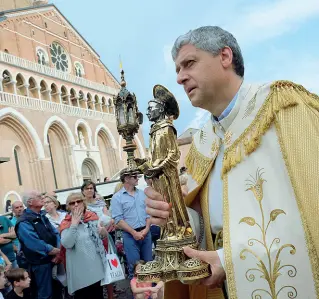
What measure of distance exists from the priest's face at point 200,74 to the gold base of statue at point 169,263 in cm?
56

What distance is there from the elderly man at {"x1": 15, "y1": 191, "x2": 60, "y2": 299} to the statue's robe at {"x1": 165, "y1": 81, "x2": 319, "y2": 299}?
12.3 feet

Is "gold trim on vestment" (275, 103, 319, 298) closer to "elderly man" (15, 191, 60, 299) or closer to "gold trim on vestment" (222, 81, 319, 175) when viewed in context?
"gold trim on vestment" (222, 81, 319, 175)

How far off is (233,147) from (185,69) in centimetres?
37

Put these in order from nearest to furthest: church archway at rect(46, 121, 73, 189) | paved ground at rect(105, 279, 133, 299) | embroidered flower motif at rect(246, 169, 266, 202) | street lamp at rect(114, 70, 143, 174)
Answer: embroidered flower motif at rect(246, 169, 266, 202), paved ground at rect(105, 279, 133, 299), street lamp at rect(114, 70, 143, 174), church archway at rect(46, 121, 73, 189)

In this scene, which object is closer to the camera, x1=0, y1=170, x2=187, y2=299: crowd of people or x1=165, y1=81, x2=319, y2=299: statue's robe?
x1=165, y1=81, x2=319, y2=299: statue's robe

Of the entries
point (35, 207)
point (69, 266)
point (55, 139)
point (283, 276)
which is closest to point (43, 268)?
point (69, 266)

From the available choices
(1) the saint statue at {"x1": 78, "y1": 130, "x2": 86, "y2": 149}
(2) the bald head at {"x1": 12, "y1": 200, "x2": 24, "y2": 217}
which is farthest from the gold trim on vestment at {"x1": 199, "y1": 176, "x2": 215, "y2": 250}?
(1) the saint statue at {"x1": 78, "y1": 130, "x2": 86, "y2": 149}

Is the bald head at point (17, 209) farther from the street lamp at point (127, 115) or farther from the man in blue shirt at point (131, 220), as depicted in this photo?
the street lamp at point (127, 115)

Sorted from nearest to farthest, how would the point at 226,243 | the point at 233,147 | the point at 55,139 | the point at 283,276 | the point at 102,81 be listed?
the point at 283,276 → the point at 226,243 → the point at 233,147 → the point at 55,139 → the point at 102,81

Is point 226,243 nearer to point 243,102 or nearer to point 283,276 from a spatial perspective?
point 283,276

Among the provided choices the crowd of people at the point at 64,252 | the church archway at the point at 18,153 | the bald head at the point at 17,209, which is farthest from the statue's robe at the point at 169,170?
the church archway at the point at 18,153

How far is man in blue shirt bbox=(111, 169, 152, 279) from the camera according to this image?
5574 mm

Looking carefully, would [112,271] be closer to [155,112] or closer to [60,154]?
[155,112]

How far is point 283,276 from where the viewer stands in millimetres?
1275
